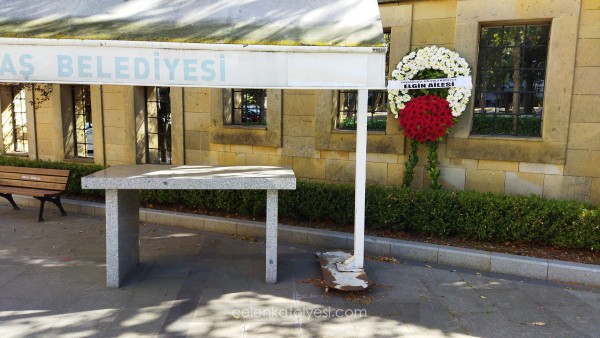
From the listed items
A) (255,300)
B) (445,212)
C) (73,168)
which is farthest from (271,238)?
(73,168)

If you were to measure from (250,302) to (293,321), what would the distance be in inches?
24.3

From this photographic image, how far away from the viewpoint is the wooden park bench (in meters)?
7.90

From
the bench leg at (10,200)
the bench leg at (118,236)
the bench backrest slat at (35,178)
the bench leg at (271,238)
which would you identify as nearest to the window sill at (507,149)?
the bench leg at (271,238)

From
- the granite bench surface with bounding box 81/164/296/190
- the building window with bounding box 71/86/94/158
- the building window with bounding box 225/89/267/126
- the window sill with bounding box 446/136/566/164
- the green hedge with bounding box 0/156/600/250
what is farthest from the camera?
the building window with bounding box 71/86/94/158

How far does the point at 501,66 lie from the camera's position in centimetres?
720

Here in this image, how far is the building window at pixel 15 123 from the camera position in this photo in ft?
35.2

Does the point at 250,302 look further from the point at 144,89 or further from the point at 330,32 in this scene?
the point at 144,89

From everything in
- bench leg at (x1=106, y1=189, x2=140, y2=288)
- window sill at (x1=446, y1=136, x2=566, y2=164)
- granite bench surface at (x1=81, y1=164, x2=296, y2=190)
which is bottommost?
bench leg at (x1=106, y1=189, x2=140, y2=288)

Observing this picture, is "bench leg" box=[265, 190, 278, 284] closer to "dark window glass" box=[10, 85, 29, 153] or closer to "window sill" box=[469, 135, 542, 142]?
"window sill" box=[469, 135, 542, 142]

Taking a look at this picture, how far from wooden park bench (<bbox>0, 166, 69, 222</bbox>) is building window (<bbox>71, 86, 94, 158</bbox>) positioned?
206 centimetres

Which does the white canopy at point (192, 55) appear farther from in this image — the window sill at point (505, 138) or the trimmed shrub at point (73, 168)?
the trimmed shrub at point (73, 168)

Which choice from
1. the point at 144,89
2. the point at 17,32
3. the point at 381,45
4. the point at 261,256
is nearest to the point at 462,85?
the point at 381,45

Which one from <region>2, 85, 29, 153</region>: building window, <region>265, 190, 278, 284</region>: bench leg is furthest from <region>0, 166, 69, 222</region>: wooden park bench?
<region>265, 190, 278, 284</region>: bench leg

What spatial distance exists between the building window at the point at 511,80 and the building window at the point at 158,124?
643 cm
